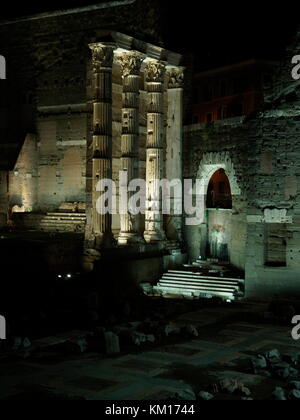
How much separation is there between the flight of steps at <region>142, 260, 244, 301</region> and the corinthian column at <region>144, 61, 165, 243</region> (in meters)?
2.08

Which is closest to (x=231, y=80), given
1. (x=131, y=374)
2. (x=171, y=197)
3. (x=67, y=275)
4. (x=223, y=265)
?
(x=171, y=197)

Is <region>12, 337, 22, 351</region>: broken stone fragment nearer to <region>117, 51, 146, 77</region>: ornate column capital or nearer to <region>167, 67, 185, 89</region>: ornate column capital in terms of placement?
<region>117, 51, 146, 77</region>: ornate column capital

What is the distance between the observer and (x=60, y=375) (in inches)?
466

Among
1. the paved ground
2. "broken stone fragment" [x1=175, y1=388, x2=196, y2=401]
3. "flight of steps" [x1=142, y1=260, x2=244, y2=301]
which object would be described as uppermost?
"flight of steps" [x1=142, y1=260, x2=244, y2=301]

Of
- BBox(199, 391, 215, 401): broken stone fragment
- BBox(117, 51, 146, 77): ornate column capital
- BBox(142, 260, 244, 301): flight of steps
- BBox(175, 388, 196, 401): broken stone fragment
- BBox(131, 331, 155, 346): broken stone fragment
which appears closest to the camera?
BBox(175, 388, 196, 401): broken stone fragment

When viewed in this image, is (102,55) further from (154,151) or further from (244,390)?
(244,390)

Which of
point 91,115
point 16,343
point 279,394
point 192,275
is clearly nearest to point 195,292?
point 192,275

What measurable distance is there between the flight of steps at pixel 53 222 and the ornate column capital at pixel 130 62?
7026 mm

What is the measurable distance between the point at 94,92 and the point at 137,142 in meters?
2.62

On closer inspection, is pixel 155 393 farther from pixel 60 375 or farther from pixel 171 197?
pixel 171 197

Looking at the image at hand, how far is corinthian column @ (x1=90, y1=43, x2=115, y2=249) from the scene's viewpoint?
22016 mm

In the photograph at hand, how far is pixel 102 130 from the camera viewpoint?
2216cm

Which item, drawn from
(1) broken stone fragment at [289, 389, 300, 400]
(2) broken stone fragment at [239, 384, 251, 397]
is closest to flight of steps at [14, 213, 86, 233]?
(2) broken stone fragment at [239, 384, 251, 397]

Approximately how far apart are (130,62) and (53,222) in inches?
334
